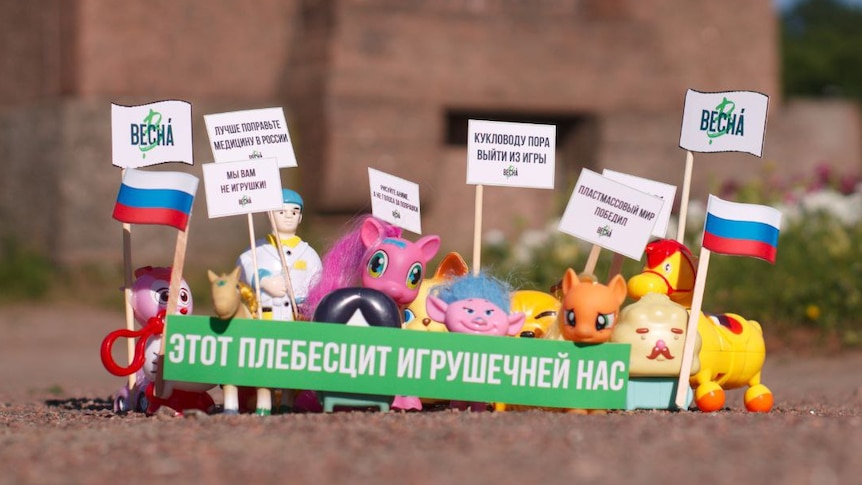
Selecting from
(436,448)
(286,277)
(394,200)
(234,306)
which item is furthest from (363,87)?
(436,448)

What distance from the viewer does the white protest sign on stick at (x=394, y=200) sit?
645cm

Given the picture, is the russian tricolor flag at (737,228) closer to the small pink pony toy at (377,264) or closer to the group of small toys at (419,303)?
the group of small toys at (419,303)

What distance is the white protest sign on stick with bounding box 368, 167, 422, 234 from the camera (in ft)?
21.2

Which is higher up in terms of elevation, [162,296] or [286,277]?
[286,277]

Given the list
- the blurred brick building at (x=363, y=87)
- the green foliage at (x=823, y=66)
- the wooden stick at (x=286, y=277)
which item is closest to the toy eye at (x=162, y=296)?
the wooden stick at (x=286, y=277)

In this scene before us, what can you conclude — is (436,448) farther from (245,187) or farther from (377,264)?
(245,187)

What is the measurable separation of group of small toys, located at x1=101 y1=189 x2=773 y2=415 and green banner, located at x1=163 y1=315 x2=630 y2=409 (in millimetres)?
96

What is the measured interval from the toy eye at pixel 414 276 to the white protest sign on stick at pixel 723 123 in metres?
1.33

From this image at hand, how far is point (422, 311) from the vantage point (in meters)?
6.41

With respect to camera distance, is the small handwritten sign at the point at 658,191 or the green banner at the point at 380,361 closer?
the green banner at the point at 380,361

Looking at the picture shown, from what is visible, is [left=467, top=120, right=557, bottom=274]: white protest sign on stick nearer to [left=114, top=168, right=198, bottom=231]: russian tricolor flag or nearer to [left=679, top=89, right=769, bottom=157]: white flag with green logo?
[left=679, top=89, right=769, bottom=157]: white flag with green logo

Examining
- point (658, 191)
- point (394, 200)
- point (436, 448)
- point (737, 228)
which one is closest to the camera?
point (436, 448)

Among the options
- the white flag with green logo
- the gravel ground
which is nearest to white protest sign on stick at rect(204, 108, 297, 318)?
the gravel ground

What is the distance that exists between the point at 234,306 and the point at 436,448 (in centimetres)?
162
